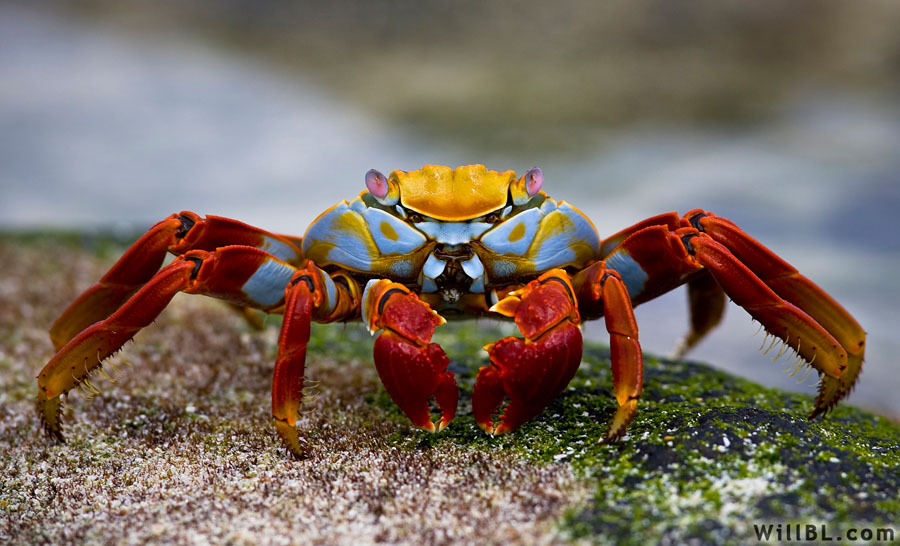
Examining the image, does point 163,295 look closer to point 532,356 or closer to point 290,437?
point 290,437

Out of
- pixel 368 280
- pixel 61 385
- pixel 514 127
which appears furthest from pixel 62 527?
pixel 514 127

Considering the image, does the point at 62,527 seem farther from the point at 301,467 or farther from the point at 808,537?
the point at 808,537

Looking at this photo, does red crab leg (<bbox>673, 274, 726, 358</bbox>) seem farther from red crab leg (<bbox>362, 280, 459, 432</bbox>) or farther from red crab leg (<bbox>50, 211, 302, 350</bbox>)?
red crab leg (<bbox>50, 211, 302, 350</bbox>)

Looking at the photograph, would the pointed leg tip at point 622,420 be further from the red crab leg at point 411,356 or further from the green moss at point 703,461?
the red crab leg at point 411,356

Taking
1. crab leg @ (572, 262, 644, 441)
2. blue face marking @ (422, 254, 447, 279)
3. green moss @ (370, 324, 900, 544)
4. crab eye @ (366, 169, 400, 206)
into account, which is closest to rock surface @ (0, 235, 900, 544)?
green moss @ (370, 324, 900, 544)

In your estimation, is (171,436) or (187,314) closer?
(171,436)

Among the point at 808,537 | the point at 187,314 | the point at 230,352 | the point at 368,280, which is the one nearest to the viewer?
the point at 808,537
